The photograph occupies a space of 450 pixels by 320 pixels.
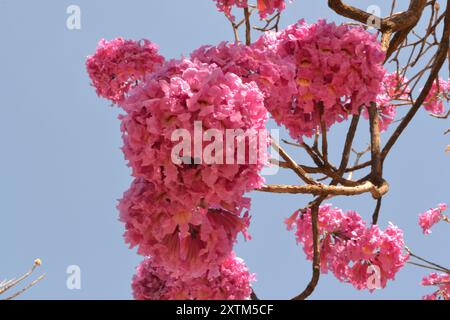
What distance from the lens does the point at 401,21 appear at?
A: 3416mm

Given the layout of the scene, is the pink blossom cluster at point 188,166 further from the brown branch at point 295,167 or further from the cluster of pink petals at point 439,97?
the cluster of pink petals at point 439,97

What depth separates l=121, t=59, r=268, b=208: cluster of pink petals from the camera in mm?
1682

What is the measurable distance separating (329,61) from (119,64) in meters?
2.45

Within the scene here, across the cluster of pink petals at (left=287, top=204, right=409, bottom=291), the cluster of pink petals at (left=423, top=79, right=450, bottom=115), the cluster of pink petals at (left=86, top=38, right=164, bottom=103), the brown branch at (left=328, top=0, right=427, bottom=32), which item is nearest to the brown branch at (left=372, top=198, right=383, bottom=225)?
the cluster of pink petals at (left=287, top=204, right=409, bottom=291)

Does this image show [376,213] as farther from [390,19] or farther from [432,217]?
[432,217]

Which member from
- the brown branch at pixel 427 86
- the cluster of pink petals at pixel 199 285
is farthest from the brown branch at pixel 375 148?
the cluster of pink petals at pixel 199 285

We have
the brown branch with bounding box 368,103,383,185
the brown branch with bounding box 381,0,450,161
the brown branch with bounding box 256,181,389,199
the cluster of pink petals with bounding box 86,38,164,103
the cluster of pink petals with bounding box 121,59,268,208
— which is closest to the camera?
the cluster of pink petals with bounding box 121,59,268,208

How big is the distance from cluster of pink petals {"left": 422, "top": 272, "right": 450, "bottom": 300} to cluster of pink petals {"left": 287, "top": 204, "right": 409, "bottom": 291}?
81.4 inches

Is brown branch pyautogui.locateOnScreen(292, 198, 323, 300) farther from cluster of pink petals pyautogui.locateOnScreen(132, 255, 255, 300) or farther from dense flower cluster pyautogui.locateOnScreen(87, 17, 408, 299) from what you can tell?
dense flower cluster pyautogui.locateOnScreen(87, 17, 408, 299)

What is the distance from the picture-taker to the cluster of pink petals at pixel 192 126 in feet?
5.52

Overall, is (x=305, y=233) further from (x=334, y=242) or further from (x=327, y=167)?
(x=327, y=167)

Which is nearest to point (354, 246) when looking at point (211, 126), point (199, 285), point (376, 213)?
point (376, 213)
